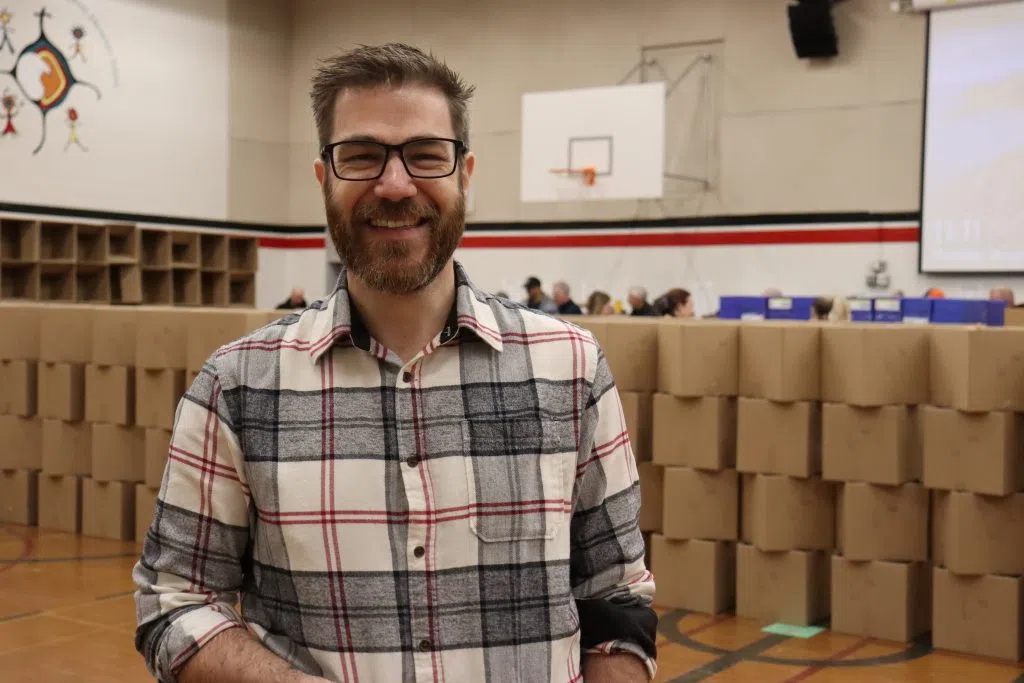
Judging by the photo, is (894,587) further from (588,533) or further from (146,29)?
(146,29)

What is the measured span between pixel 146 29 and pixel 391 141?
14.2 meters

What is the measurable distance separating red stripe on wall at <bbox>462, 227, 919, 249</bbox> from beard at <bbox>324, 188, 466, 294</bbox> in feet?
38.9

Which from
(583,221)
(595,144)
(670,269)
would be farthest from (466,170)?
(583,221)

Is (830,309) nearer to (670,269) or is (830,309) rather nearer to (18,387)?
(670,269)

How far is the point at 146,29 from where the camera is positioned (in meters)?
14.4

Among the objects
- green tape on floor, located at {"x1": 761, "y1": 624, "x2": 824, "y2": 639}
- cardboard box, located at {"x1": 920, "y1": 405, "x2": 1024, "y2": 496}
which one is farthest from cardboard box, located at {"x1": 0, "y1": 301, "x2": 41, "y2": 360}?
cardboard box, located at {"x1": 920, "y1": 405, "x2": 1024, "y2": 496}

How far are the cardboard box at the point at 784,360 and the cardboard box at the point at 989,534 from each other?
2.61 ft

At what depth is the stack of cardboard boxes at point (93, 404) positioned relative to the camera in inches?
260

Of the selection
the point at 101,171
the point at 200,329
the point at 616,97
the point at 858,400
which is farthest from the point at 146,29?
the point at 858,400

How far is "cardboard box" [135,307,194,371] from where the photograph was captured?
259 inches

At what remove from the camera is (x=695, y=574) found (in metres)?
5.28

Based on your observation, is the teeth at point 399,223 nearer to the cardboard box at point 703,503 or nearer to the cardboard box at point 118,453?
the cardboard box at point 703,503

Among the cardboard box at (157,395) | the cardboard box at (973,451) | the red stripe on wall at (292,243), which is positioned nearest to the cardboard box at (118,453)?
the cardboard box at (157,395)

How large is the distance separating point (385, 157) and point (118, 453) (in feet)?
19.5
